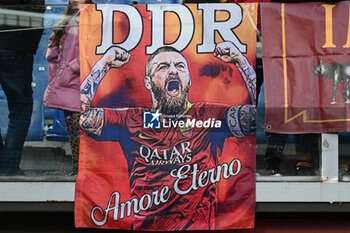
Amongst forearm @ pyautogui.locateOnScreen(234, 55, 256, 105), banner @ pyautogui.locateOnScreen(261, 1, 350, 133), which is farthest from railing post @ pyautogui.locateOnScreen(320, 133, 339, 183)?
forearm @ pyautogui.locateOnScreen(234, 55, 256, 105)

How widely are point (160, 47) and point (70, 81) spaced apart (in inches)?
39.5

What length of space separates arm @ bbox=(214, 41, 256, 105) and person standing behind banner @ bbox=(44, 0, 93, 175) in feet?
4.84

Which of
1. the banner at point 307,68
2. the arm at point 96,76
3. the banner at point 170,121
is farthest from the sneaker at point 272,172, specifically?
the arm at point 96,76

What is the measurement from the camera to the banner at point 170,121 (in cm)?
472

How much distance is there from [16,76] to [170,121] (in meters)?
1.70

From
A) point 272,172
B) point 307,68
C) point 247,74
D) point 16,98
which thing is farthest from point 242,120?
point 16,98

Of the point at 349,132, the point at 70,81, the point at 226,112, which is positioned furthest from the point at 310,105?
the point at 70,81

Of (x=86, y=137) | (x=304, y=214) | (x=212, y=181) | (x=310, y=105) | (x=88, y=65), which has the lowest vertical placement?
(x=304, y=214)

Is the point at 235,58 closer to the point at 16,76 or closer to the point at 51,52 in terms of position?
the point at 51,52

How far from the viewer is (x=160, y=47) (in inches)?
188

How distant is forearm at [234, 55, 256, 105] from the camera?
4766mm

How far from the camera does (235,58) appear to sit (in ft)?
15.6

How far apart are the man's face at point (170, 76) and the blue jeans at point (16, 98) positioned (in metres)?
1.32

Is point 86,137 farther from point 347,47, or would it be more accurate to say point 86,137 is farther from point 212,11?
point 347,47
